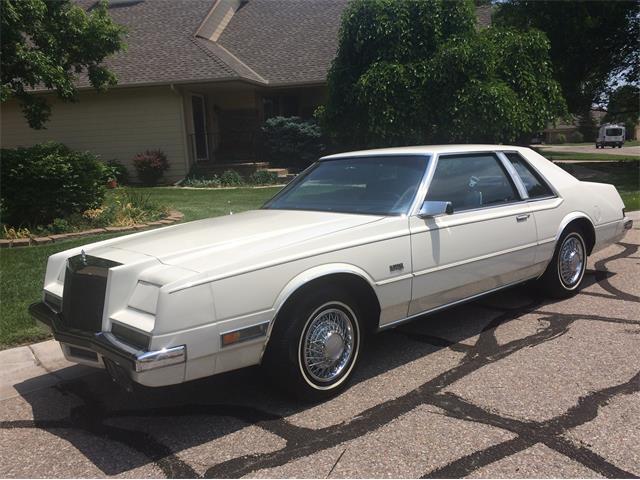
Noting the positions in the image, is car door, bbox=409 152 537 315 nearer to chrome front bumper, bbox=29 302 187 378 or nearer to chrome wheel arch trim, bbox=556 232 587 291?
chrome wheel arch trim, bbox=556 232 587 291

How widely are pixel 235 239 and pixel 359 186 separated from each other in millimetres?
1370

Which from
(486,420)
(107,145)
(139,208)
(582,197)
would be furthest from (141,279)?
(107,145)

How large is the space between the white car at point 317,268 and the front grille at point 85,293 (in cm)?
1

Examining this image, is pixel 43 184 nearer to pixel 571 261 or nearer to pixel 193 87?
pixel 571 261

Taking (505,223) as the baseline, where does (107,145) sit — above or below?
above

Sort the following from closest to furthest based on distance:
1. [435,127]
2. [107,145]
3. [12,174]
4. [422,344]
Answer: [422,344], [12,174], [435,127], [107,145]

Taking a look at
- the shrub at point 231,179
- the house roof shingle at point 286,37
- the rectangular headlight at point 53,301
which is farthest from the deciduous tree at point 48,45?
the house roof shingle at point 286,37

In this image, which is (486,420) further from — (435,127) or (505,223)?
(435,127)

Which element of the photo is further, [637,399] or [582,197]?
[582,197]

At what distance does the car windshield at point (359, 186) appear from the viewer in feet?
13.9

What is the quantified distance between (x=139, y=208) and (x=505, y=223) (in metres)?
7.11

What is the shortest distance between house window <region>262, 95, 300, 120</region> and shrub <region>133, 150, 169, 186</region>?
190 inches

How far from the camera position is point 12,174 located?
8.39 meters

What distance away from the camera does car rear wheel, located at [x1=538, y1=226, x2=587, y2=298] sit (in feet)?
17.5
